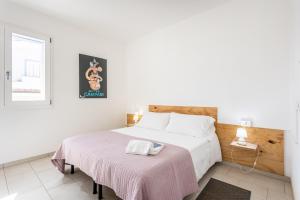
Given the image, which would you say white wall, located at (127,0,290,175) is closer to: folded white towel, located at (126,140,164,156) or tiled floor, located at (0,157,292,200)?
tiled floor, located at (0,157,292,200)

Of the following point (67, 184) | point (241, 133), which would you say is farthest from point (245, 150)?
point (67, 184)

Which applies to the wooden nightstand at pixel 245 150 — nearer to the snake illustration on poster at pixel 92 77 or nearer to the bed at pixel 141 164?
the bed at pixel 141 164

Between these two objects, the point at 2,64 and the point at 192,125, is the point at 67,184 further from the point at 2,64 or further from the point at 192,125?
the point at 2,64

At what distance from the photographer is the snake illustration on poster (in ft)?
11.5

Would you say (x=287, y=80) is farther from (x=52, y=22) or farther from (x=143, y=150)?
(x=52, y=22)

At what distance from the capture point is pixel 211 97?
2.87 meters

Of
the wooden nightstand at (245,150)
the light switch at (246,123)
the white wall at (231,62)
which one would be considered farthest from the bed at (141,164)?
the white wall at (231,62)

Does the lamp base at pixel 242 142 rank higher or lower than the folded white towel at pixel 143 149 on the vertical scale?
lower

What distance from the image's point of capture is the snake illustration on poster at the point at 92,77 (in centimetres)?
351

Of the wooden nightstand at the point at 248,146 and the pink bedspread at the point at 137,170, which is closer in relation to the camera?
the pink bedspread at the point at 137,170

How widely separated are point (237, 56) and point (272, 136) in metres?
1.29

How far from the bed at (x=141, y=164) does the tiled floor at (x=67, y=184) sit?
24 centimetres

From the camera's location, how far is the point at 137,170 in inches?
54.3

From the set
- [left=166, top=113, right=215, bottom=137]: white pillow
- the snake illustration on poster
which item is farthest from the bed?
the snake illustration on poster
